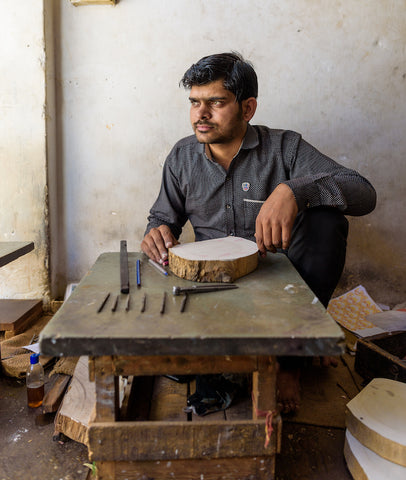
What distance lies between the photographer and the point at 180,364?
1151 mm

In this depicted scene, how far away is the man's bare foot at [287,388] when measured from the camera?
1.66 meters

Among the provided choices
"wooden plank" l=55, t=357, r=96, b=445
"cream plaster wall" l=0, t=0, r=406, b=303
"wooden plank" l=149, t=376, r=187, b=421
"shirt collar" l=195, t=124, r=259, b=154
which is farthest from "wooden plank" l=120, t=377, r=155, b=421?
"cream plaster wall" l=0, t=0, r=406, b=303

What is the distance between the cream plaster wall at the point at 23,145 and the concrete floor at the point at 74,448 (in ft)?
3.86

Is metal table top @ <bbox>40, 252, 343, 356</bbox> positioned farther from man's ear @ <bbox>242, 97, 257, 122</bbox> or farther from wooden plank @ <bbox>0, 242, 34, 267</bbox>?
man's ear @ <bbox>242, 97, 257, 122</bbox>

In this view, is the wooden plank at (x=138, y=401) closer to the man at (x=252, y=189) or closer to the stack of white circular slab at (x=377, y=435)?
the man at (x=252, y=189)

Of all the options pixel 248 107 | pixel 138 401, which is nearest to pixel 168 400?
pixel 138 401

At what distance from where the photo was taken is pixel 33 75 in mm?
2611

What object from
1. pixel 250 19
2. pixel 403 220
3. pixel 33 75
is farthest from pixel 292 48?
pixel 33 75

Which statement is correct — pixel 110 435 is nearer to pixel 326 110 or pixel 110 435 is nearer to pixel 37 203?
pixel 37 203

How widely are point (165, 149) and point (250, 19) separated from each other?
1053mm

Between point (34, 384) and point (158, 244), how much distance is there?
2.82 feet

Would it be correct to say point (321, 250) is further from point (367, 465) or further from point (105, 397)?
point (105, 397)

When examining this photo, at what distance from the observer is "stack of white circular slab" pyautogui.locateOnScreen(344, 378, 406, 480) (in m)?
1.21

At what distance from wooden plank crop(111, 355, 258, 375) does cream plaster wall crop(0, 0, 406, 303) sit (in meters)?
1.83
